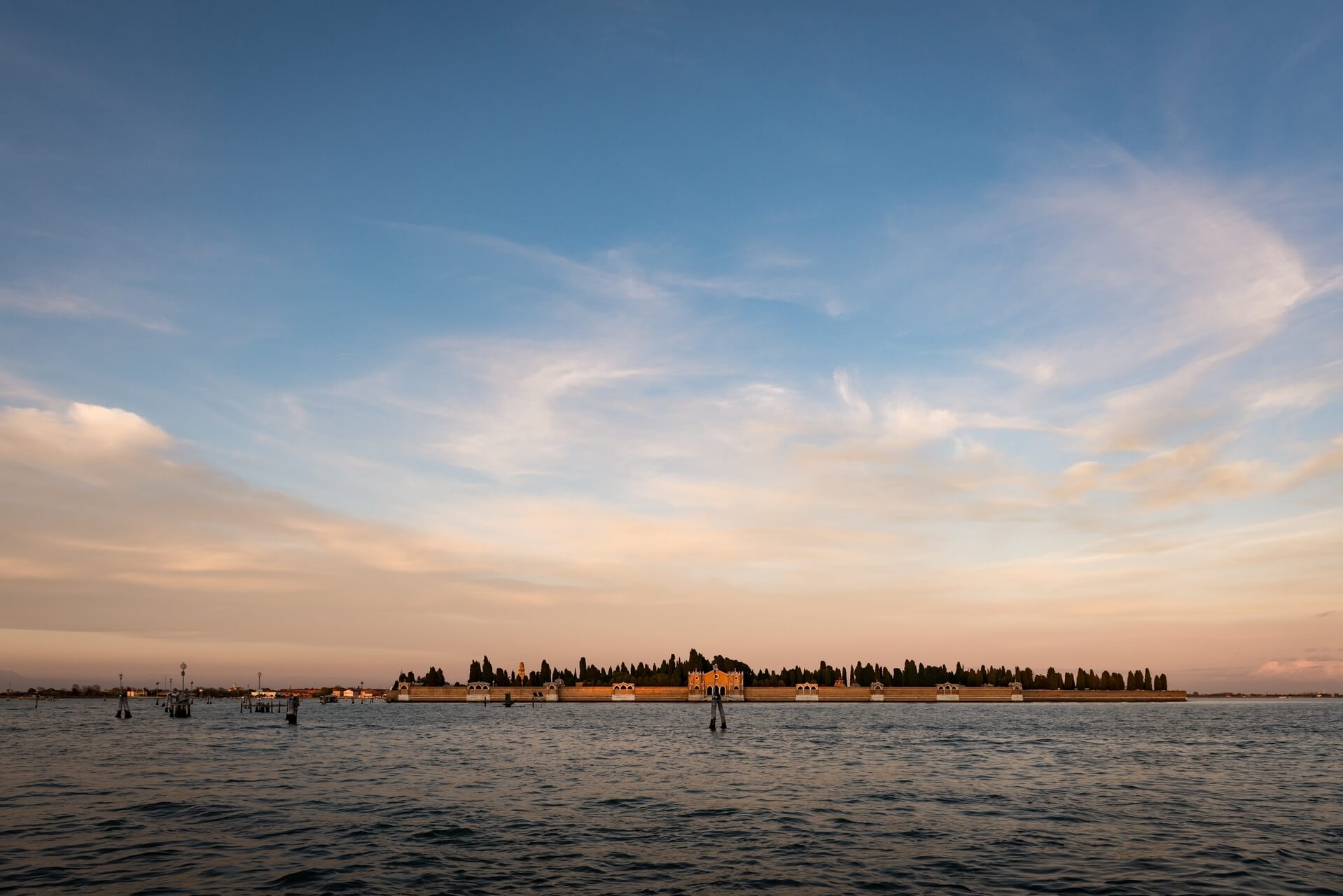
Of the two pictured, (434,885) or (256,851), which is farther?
(256,851)

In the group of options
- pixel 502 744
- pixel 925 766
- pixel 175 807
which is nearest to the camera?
pixel 175 807

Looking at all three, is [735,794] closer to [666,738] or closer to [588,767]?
[588,767]

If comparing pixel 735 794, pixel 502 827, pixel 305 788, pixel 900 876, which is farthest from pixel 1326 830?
pixel 305 788

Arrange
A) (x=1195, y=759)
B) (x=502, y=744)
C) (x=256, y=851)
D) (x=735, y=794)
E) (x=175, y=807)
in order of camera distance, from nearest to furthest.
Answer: (x=256, y=851)
(x=175, y=807)
(x=735, y=794)
(x=1195, y=759)
(x=502, y=744)

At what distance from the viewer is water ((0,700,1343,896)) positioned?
25438 mm

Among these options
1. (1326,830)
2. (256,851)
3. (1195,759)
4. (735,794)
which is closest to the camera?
(256,851)

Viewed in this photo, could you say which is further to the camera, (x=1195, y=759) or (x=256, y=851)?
(x=1195, y=759)

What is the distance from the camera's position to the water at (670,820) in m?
25.4

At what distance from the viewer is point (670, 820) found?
35719 millimetres

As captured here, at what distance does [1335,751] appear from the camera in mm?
75812

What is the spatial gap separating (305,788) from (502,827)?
17.9 metres

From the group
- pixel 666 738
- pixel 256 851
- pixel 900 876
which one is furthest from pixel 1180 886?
pixel 666 738

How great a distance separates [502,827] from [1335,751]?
77.8m

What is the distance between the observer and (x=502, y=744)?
8194 cm
